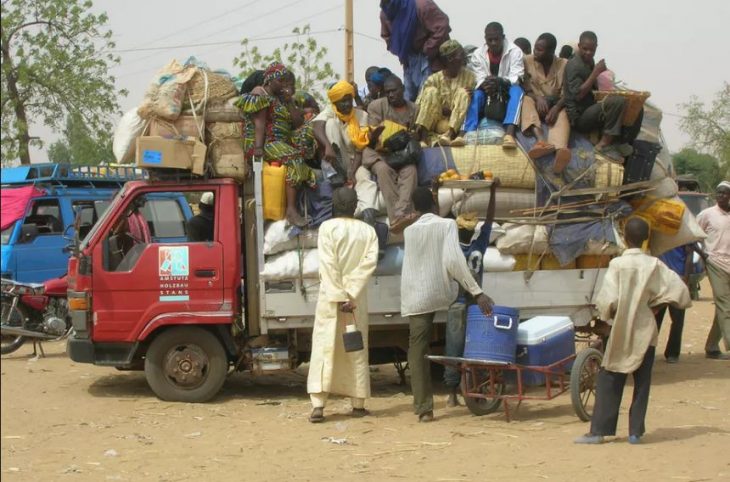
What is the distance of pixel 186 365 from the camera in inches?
344

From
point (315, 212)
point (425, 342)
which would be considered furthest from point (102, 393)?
point (425, 342)

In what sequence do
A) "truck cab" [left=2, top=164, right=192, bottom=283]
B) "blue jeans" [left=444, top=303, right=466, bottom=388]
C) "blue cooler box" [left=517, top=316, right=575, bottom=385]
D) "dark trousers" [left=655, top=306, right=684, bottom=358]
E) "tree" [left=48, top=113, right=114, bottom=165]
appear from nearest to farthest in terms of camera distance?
"blue cooler box" [left=517, top=316, right=575, bottom=385] < "blue jeans" [left=444, top=303, right=466, bottom=388] < "dark trousers" [left=655, top=306, right=684, bottom=358] < "truck cab" [left=2, top=164, right=192, bottom=283] < "tree" [left=48, top=113, right=114, bottom=165]

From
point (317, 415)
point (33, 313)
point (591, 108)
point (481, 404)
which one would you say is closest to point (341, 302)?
point (317, 415)

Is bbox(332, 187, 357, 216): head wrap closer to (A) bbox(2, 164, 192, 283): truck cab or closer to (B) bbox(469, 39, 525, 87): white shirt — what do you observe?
(B) bbox(469, 39, 525, 87): white shirt

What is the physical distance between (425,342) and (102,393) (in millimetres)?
3349

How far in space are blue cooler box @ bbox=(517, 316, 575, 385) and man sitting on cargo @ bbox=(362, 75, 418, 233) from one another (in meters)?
1.40

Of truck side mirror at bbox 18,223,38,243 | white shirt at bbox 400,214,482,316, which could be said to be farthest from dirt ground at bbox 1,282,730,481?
truck side mirror at bbox 18,223,38,243

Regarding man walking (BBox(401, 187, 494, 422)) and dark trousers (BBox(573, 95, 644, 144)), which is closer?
man walking (BBox(401, 187, 494, 422))

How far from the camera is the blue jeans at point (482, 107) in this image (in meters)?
9.06

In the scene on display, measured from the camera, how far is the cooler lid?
25.4 ft

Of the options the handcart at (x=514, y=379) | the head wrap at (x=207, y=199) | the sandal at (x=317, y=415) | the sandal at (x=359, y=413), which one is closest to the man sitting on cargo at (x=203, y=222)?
the head wrap at (x=207, y=199)

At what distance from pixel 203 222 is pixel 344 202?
1.54m

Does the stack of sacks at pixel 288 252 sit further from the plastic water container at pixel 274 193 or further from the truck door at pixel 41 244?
the truck door at pixel 41 244

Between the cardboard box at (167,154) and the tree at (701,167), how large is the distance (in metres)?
35.1
